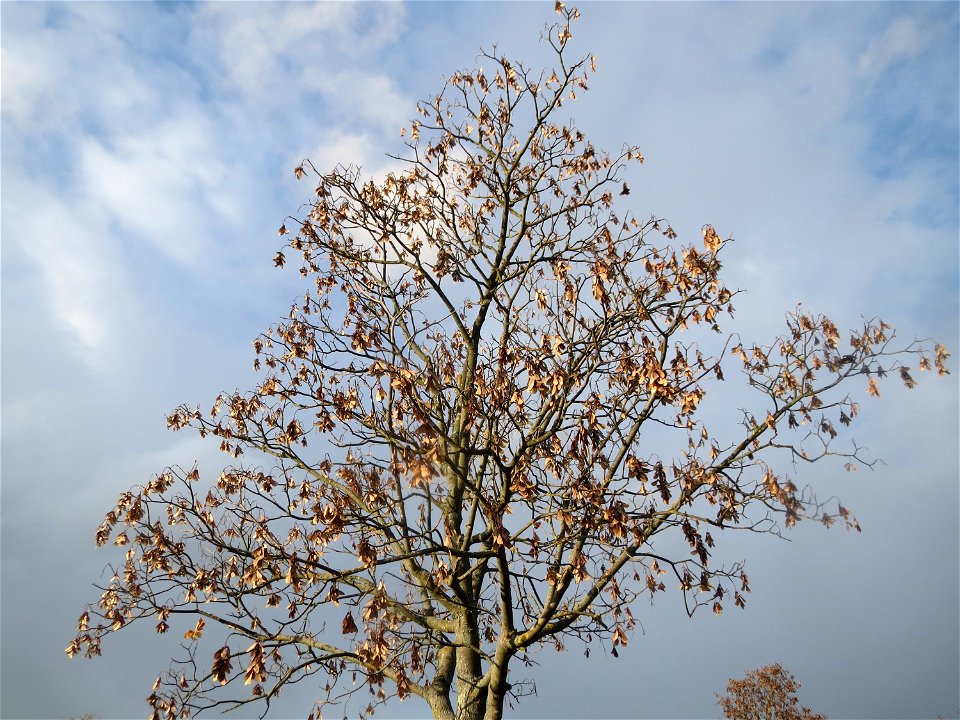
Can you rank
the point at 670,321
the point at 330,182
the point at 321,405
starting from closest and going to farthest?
the point at 670,321 → the point at 321,405 → the point at 330,182

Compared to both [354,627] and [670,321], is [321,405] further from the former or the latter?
[670,321]

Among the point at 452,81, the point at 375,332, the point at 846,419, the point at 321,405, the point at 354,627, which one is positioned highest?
the point at 452,81

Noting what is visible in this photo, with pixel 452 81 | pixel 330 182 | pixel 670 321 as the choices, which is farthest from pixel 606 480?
pixel 452 81

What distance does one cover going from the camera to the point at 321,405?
372 inches

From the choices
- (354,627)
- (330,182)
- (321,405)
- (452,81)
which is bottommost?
→ (354,627)

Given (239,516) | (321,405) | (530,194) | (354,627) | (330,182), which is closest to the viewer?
(354,627)

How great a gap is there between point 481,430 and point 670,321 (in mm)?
2806

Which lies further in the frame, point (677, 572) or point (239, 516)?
point (239, 516)

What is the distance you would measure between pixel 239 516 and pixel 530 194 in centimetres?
724

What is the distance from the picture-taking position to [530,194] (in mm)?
12312

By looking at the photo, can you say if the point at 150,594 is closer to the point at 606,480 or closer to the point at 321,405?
the point at 321,405

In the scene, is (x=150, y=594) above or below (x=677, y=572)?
above

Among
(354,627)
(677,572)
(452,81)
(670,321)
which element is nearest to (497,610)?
(677,572)

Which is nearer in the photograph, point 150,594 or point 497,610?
point 150,594
